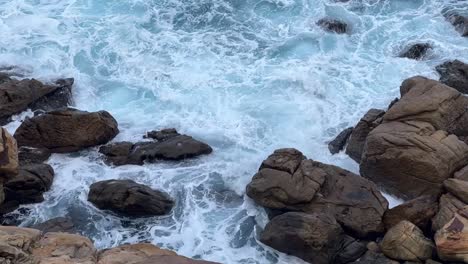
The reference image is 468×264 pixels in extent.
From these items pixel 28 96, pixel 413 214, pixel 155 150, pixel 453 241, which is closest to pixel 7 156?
pixel 155 150

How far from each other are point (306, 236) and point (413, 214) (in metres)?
2.61

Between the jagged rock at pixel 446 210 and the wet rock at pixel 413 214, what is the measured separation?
17cm

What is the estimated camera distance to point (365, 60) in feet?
66.0

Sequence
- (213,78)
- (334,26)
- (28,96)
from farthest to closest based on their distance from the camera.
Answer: (334,26), (213,78), (28,96)

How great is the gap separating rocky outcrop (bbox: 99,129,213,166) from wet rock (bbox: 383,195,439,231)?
17.8ft

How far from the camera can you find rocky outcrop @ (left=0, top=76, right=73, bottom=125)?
16.8 metres

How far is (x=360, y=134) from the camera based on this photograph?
15875mm

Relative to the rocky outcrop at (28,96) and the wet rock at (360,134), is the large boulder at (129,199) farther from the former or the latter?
the wet rock at (360,134)

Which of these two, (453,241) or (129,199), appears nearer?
(453,241)

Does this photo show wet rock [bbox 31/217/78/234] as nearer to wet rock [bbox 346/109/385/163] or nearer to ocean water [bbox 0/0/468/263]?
ocean water [bbox 0/0/468/263]

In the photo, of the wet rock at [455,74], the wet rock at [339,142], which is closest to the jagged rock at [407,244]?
the wet rock at [339,142]

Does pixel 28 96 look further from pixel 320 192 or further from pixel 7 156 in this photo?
pixel 320 192

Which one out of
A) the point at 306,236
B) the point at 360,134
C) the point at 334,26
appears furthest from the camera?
the point at 334,26

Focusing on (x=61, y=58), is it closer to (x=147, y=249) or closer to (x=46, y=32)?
(x=46, y=32)
